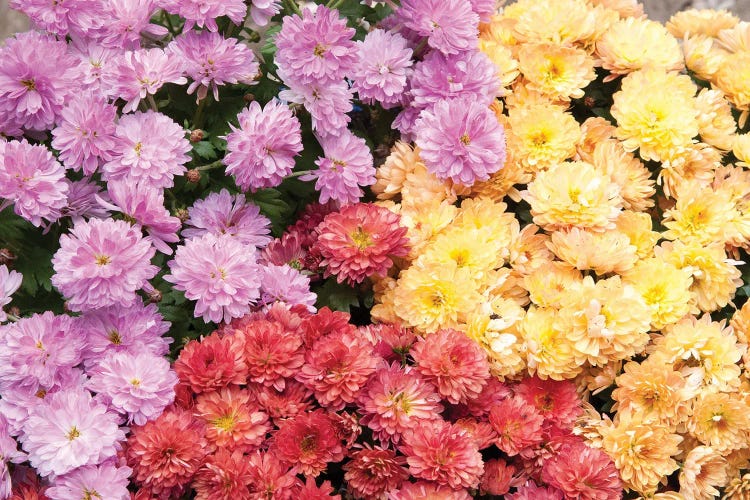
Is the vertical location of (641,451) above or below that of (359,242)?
below

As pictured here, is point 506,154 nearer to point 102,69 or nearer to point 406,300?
point 406,300

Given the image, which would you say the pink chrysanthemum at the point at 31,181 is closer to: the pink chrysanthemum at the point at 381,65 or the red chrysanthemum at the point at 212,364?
the red chrysanthemum at the point at 212,364

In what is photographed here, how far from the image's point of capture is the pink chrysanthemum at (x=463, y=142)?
Result: 2.13m

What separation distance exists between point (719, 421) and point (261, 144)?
1185 millimetres

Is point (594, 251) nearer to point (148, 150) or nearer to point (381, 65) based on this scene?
point (381, 65)

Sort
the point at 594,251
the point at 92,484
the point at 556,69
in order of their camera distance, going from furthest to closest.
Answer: the point at 556,69 < the point at 594,251 < the point at 92,484

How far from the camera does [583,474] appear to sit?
179 centimetres

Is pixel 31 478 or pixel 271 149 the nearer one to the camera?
pixel 31 478

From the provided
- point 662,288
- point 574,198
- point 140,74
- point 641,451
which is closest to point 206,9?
point 140,74

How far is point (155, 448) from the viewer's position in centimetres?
174

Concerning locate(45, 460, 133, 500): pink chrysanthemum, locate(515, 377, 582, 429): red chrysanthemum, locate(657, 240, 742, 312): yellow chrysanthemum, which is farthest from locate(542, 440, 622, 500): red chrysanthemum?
locate(45, 460, 133, 500): pink chrysanthemum

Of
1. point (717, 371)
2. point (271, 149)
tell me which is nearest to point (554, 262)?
point (717, 371)

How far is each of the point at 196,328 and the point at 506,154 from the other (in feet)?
2.85

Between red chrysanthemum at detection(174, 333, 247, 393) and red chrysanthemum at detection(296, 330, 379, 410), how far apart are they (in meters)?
0.13
